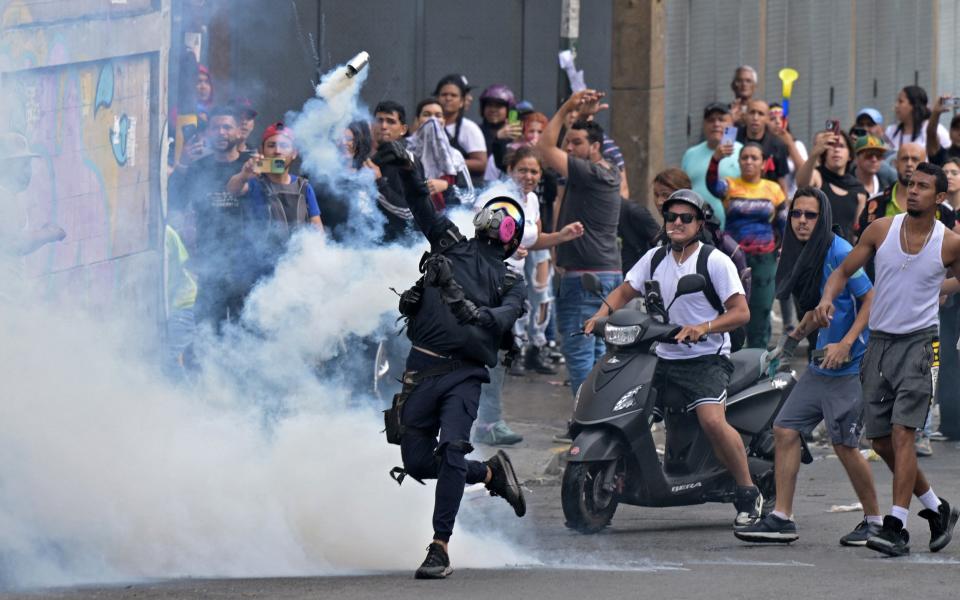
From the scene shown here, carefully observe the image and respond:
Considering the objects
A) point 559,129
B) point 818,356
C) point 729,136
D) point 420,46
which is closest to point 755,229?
point 729,136

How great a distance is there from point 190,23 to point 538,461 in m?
3.56

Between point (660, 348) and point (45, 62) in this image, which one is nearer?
point (45, 62)

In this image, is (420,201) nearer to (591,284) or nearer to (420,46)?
(591,284)

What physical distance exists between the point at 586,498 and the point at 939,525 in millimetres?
1722

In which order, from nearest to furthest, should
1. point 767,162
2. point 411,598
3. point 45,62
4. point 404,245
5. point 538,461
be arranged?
point 411,598, point 45,62, point 404,245, point 538,461, point 767,162

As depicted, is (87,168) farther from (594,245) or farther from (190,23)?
(594,245)

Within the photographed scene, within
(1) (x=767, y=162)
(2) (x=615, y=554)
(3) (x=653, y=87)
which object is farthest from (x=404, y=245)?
(3) (x=653, y=87)

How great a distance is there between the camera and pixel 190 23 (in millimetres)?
9328

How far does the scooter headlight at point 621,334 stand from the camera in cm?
920

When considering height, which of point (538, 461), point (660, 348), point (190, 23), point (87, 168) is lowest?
point (538, 461)

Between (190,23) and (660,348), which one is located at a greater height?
(190,23)

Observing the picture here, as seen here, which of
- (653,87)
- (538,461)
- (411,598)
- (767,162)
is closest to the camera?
(411,598)

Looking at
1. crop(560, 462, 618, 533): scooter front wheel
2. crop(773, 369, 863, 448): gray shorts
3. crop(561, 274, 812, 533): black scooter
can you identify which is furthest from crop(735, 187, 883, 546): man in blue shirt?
crop(560, 462, 618, 533): scooter front wheel

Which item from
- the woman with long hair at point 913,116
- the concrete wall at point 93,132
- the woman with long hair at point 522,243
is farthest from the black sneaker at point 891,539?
the woman with long hair at point 913,116
